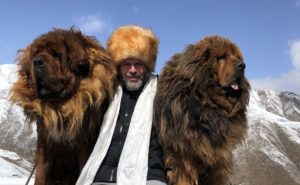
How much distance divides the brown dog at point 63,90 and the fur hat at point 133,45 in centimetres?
26

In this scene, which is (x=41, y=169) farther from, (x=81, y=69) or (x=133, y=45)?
(x=133, y=45)

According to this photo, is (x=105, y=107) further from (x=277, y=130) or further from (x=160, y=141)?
(x=277, y=130)

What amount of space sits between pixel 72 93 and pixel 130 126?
83cm

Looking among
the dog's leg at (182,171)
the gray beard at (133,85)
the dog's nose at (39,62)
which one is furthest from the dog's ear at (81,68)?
the dog's leg at (182,171)

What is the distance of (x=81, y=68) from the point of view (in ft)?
15.3

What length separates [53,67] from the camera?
443cm

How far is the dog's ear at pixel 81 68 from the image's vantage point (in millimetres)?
4586

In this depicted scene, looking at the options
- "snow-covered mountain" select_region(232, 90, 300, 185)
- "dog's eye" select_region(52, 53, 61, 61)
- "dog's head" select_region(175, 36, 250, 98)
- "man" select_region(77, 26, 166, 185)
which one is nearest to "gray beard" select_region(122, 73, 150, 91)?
"man" select_region(77, 26, 166, 185)

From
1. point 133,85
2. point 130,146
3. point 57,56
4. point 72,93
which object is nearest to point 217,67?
point 133,85

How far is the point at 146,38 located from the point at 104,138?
1.29 metres

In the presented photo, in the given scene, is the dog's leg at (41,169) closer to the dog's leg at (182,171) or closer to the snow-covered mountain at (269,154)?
the dog's leg at (182,171)

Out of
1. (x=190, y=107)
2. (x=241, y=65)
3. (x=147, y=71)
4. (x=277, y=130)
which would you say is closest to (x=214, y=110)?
(x=190, y=107)

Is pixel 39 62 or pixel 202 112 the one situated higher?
pixel 39 62

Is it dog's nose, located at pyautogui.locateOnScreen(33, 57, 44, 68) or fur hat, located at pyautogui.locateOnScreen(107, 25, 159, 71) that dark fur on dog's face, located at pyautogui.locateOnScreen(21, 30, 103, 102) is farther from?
fur hat, located at pyautogui.locateOnScreen(107, 25, 159, 71)
